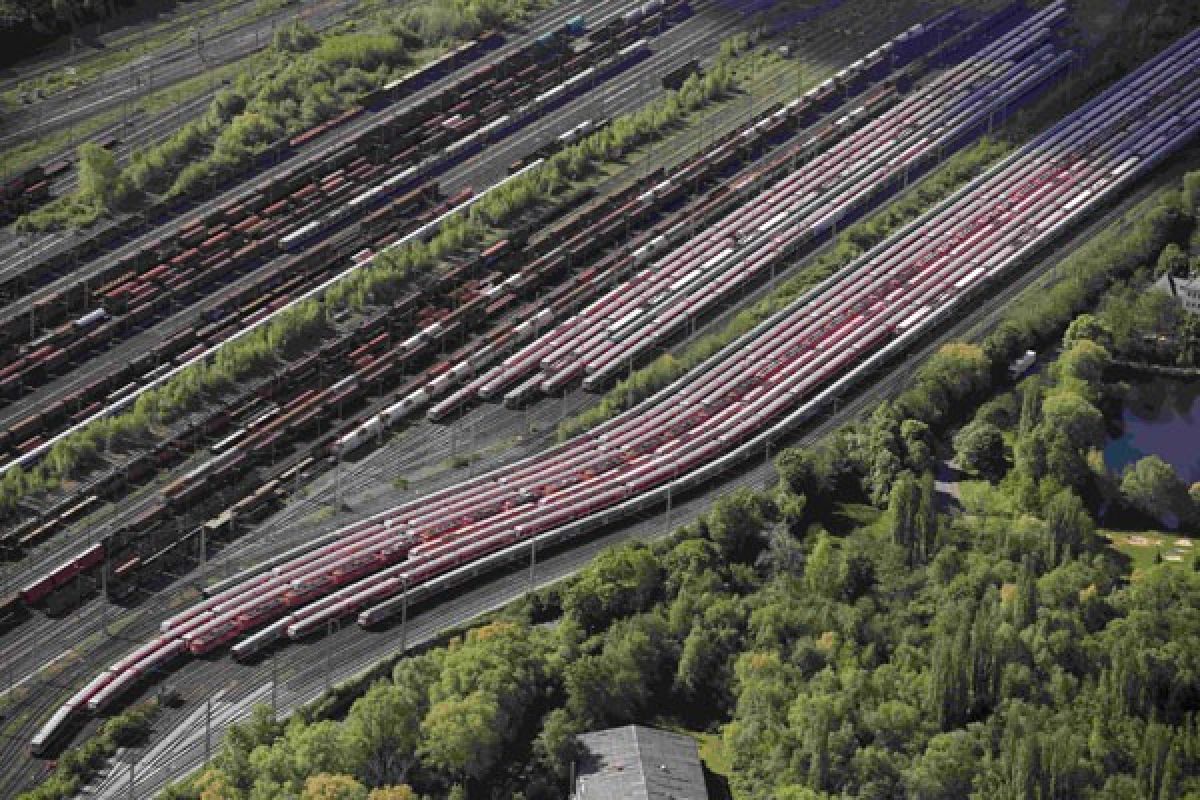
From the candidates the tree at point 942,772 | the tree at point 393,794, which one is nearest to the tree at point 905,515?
the tree at point 942,772

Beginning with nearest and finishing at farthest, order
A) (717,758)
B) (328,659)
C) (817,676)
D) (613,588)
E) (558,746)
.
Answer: (558,746) < (717,758) < (817,676) < (328,659) < (613,588)

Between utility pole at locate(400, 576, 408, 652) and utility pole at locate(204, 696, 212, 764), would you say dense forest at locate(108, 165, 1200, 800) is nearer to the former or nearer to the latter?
utility pole at locate(204, 696, 212, 764)

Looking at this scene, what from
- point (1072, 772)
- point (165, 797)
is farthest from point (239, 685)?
point (1072, 772)

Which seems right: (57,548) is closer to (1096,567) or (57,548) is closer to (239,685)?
(239,685)

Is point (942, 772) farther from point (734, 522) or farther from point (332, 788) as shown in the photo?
point (332, 788)

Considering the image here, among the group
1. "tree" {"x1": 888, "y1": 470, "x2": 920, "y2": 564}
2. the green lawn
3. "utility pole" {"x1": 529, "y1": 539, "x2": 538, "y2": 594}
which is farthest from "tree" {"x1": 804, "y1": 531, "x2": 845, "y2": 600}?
the green lawn

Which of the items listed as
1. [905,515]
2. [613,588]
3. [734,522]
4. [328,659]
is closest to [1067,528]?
[905,515]
